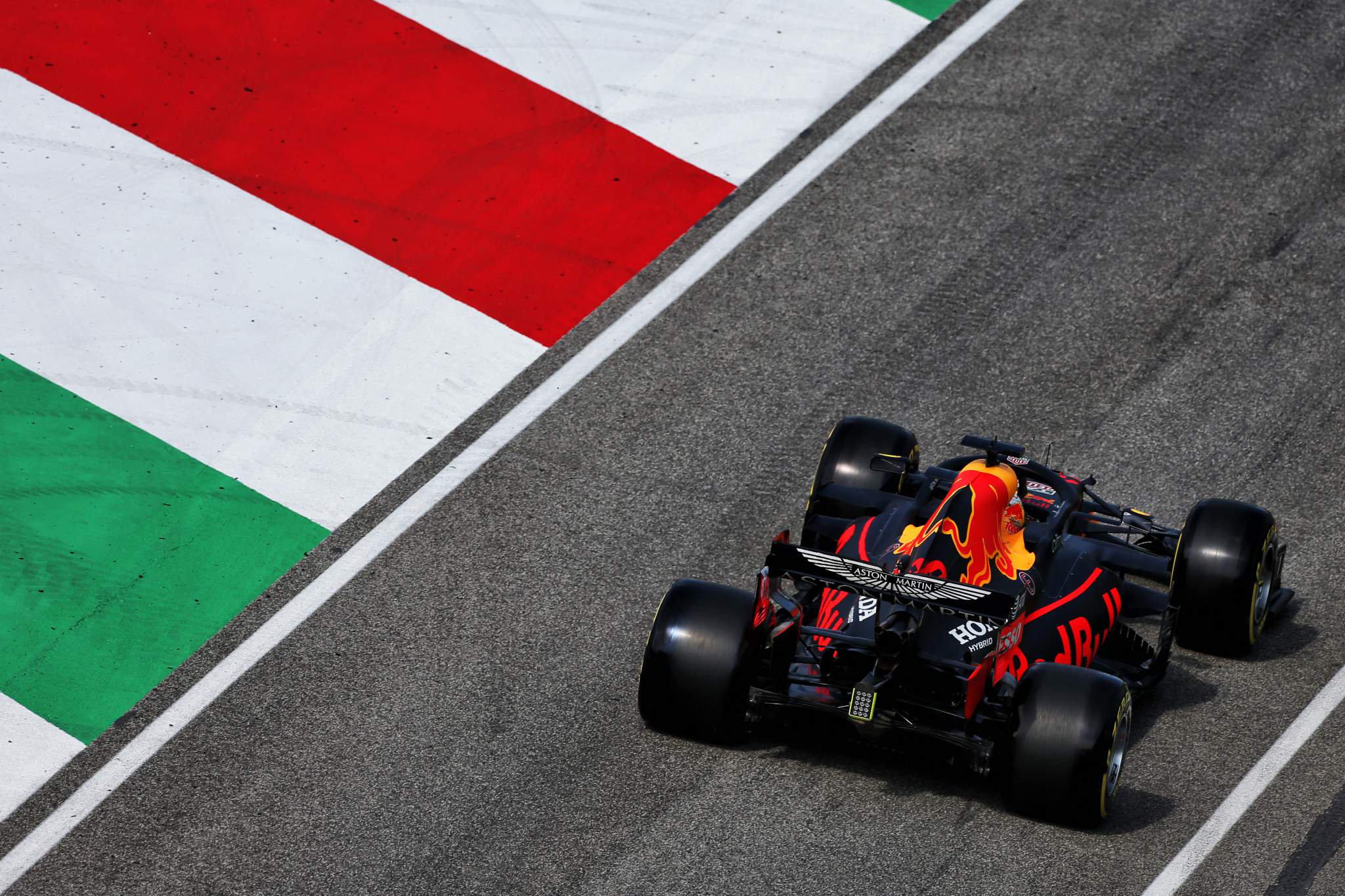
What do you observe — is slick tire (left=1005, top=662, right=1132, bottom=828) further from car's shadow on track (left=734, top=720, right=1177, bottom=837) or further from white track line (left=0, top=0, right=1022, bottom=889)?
white track line (left=0, top=0, right=1022, bottom=889)

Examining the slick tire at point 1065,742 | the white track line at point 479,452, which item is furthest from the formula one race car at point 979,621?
the white track line at point 479,452

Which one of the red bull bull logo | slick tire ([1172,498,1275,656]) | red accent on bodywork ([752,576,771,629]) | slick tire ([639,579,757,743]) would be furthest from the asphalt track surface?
the red bull bull logo

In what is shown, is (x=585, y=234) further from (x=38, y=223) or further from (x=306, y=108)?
(x=38, y=223)

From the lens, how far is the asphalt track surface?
1077 cm

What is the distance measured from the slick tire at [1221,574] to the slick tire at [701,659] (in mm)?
2875

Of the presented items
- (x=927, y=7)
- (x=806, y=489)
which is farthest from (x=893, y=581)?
(x=927, y=7)

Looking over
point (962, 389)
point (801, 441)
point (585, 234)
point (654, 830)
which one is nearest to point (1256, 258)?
point (962, 389)

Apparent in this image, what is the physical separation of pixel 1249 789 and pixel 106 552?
24.6 ft

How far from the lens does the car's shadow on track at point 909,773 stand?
10.9m

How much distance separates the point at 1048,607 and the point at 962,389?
3.51 m

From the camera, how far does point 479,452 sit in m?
14.2

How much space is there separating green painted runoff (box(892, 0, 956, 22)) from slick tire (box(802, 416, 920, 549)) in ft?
21.6

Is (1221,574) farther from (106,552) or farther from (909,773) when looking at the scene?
(106,552)

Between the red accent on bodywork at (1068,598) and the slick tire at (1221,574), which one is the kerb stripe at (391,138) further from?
the slick tire at (1221,574)
